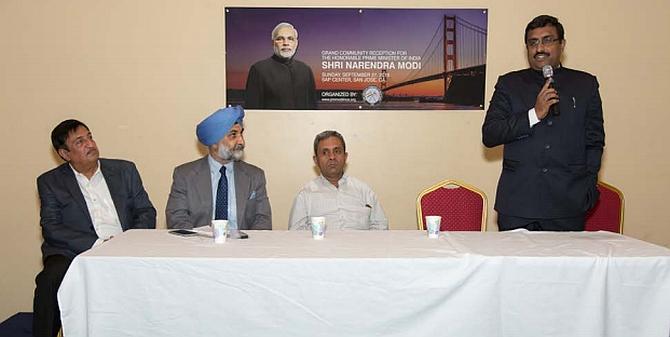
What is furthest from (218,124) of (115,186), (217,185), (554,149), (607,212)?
(607,212)

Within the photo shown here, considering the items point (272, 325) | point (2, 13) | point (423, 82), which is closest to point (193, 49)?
point (2, 13)

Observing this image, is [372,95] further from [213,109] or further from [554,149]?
[554,149]

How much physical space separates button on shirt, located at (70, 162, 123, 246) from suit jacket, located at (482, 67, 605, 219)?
2011 millimetres

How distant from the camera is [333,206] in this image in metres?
3.46

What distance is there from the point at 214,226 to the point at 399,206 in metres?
2.05

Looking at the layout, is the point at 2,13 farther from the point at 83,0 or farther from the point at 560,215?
the point at 560,215

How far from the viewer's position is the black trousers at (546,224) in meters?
2.87

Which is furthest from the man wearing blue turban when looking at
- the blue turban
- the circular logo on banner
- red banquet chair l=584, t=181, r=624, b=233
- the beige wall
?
red banquet chair l=584, t=181, r=624, b=233

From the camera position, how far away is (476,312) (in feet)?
6.91

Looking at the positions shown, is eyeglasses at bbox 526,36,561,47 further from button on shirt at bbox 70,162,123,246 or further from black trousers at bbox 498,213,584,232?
button on shirt at bbox 70,162,123,246

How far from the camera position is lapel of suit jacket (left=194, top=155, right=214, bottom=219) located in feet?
10.4

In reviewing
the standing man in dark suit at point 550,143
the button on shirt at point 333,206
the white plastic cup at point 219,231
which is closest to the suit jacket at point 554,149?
the standing man in dark suit at point 550,143

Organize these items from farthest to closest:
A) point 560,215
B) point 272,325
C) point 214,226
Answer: point 560,215 → point 214,226 → point 272,325

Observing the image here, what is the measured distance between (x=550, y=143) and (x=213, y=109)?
87.0 inches
